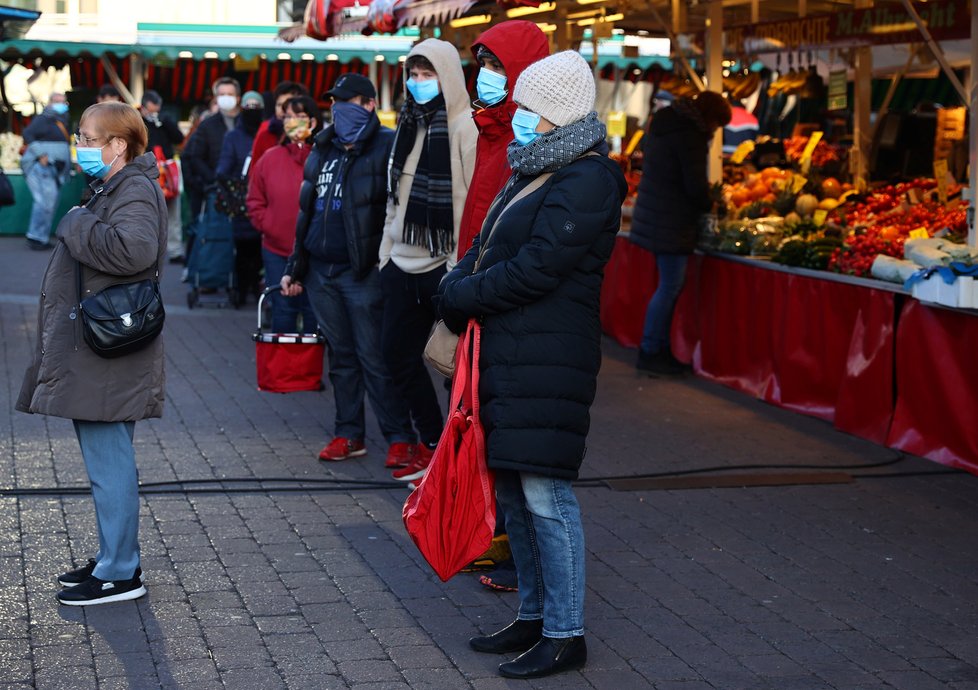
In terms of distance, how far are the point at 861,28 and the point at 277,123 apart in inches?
218

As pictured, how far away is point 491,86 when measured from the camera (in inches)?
199

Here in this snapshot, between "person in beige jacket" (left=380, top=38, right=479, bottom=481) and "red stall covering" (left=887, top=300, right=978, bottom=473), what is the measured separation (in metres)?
2.71

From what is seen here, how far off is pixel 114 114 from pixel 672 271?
5.81 meters

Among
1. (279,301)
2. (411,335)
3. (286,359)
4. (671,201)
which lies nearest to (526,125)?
(411,335)

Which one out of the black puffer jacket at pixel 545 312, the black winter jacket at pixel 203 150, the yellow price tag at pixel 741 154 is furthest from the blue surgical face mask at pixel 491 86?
the yellow price tag at pixel 741 154

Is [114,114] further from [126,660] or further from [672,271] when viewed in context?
[672,271]

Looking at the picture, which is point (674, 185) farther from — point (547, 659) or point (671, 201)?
point (547, 659)

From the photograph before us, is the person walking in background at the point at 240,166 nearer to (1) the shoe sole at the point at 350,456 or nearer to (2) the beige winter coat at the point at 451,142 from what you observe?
(1) the shoe sole at the point at 350,456

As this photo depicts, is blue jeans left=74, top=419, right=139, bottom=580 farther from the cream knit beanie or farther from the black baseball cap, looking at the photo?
the black baseball cap

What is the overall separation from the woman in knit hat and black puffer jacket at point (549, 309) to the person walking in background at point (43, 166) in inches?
600

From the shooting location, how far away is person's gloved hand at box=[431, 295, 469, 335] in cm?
443

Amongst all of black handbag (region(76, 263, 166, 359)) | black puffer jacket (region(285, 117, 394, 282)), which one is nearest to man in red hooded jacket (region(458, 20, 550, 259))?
black handbag (region(76, 263, 166, 359))

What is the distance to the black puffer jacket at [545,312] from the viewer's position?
4.22 meters

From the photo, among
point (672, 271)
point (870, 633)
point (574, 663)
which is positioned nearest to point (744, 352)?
point (672, 271)
